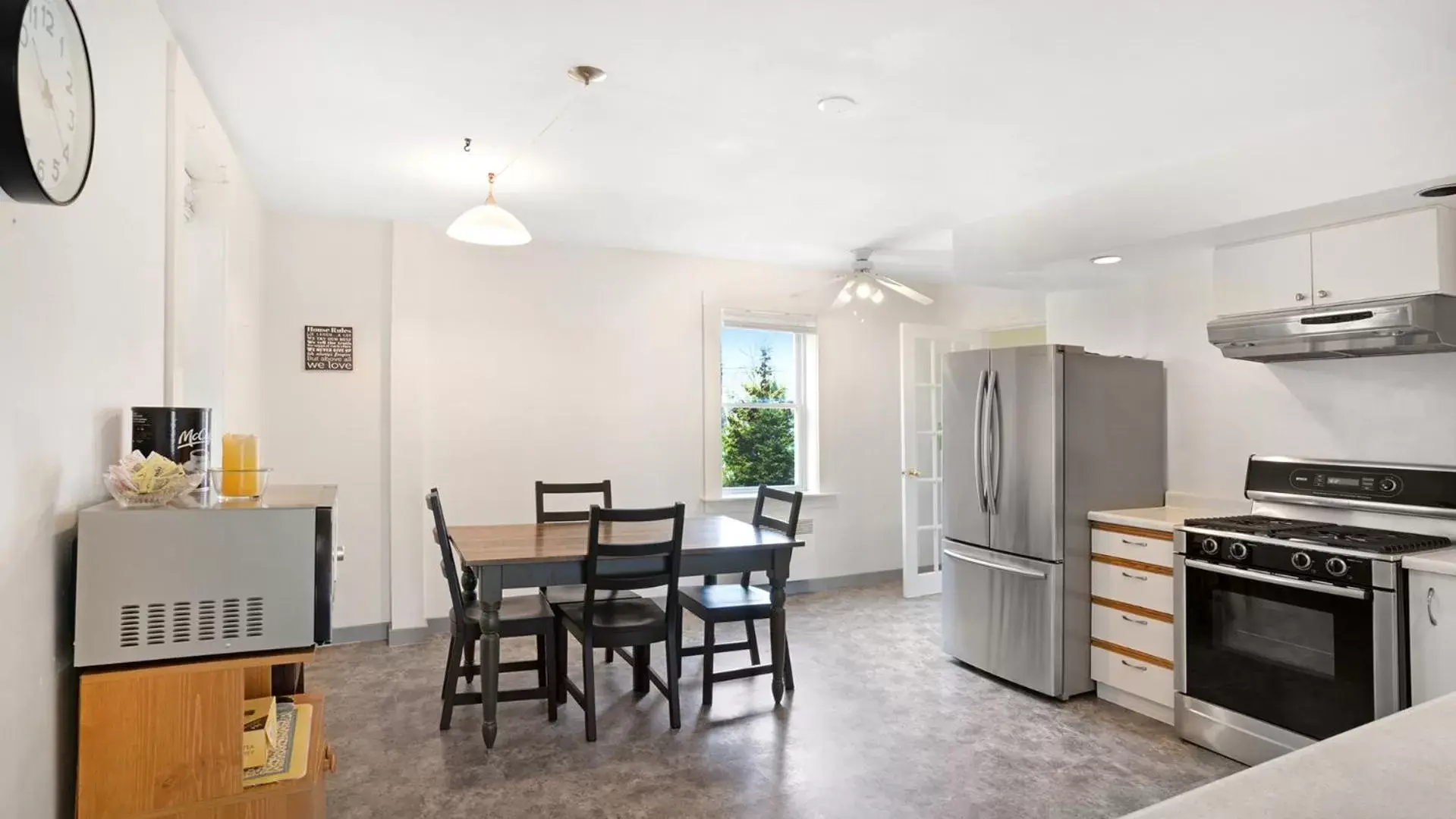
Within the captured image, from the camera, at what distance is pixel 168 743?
1.56m

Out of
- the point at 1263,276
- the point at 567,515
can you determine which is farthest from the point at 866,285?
the point at 567,515

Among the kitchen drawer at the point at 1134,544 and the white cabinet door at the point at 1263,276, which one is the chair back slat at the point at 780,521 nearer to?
the kitchen drawer at the point at 1134,544

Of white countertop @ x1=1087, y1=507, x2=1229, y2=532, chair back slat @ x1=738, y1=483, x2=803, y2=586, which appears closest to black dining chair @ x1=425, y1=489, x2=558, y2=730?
chair back slat @ x1=738, y1=483, x2=803, y2=586

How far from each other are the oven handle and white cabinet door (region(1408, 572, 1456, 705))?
14 centimetres

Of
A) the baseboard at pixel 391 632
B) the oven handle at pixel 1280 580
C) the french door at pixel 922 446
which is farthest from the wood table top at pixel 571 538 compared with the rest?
the french door at pixel 922 446

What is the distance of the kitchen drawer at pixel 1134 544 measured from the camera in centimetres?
345

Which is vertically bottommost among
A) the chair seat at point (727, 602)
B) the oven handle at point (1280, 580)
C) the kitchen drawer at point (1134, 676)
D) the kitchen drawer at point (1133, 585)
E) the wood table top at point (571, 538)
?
the kitchen drawer at point (1134, 676)

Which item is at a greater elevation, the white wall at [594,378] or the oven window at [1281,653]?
the white wall at [594,378]

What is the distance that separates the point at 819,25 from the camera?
2363 millimetres

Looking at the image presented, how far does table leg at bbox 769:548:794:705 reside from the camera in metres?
3.60

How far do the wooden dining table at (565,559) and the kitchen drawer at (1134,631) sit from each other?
1.46 metres

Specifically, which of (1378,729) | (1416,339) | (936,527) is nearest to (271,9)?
(1378,729)

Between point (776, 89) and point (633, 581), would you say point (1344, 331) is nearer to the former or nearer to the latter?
point (776, 89)

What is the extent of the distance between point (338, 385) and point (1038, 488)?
381cm
